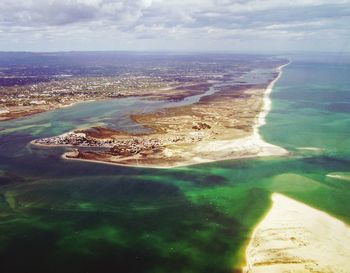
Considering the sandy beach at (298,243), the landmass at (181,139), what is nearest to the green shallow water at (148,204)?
the sandy beach at (298,243)

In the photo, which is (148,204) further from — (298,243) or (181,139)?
(181,139)

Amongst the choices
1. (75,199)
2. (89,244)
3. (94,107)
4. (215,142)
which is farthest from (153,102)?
(89,244)

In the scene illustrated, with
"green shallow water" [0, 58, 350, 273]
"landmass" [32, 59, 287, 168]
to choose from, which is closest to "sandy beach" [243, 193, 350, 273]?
"green shallow water" [0, 58, 350, 273]

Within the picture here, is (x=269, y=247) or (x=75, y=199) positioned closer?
(x=269, y=247)

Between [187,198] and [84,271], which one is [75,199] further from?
[84,271]

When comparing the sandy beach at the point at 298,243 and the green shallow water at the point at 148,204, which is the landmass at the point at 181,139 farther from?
the sandy beach at the point at 298,243

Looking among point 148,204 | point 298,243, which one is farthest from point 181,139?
point 298,243
